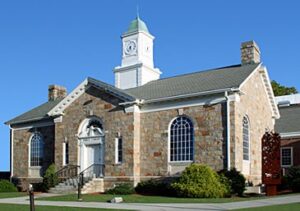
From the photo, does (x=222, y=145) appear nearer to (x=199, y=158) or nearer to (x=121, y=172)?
(x=199, y=158)

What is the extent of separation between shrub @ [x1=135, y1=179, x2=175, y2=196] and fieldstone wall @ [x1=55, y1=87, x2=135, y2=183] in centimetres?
117

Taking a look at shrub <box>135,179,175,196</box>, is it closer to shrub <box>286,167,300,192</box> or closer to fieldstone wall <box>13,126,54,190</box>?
shrub <box>286,167,300,192</box>

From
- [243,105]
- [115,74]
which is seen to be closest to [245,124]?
[243,105]

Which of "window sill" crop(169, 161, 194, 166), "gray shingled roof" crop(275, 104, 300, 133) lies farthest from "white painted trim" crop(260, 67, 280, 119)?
"window sill" crop(169, 161, 194, 166)

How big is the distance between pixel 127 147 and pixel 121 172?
1.53 m

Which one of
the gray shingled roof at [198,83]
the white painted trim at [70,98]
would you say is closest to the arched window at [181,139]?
the gray shingled roof at [198,83]

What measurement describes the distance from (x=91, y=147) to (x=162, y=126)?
17.9ft

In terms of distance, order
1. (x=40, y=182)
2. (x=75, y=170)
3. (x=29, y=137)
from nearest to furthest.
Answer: (x=75, y=170) → (x=40, y=182) → (x=29, y=137)

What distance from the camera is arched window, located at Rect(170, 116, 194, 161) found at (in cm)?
2689

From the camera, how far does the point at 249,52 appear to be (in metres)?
30.9

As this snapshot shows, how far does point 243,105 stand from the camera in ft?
87.8

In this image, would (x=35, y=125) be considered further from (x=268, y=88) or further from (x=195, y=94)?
(x=268, y=88)

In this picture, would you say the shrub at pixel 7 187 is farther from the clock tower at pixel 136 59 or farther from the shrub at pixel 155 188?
the clock tower at pixel 136 59

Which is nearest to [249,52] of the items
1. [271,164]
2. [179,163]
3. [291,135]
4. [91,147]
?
[291,135]
